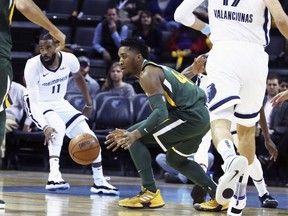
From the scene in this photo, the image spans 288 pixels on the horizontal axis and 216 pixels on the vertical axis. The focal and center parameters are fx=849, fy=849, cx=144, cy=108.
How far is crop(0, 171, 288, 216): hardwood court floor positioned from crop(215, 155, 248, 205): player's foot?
0.97 m

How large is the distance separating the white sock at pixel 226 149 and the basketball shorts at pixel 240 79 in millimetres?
240

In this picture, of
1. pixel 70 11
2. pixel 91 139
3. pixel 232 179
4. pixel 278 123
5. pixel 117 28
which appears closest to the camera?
pixel 232 179

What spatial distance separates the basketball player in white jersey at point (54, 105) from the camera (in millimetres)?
9016

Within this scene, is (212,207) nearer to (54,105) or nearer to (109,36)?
(54,105)

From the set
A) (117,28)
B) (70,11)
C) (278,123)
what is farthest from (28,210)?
(70,11)

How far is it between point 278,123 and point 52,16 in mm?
5257

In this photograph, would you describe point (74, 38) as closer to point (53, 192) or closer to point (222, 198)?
point (53, 192)

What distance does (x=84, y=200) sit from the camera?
7762mm

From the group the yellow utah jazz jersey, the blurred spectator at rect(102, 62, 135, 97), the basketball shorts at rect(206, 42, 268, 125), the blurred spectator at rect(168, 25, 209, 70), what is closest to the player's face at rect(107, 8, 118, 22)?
the blurred spectator at rect(168, 25, 209, 70)

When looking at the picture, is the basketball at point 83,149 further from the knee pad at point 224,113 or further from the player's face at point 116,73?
the player's face at point 116,73

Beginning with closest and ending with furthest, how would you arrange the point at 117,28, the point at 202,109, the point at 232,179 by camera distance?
the point at 232,179, the point at 202,109, the point at 117,28

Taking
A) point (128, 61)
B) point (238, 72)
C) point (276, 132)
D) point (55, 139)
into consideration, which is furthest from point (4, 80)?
point (276, 132)

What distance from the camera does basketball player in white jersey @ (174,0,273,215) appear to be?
20.3 feet

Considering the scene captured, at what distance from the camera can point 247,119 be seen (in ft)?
20.6
